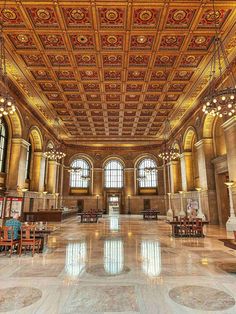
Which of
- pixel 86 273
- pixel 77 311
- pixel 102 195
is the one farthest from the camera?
pixel 102 195

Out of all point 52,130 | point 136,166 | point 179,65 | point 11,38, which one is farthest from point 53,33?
point 136,166

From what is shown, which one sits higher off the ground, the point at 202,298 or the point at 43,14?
the point at 43,14

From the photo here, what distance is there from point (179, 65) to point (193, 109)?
17.7ft

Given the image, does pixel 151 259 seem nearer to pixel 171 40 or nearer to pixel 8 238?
pixel 8 238

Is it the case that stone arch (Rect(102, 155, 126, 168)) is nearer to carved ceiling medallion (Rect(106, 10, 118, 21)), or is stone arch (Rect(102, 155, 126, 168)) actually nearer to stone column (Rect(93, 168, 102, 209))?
stone column (Rect(93, 168, 102, 209))

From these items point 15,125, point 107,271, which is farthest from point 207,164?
point 15,125

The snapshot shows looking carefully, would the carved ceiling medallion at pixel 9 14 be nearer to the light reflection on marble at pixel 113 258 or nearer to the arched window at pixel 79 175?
the light reflection on marble at pixel 113 258

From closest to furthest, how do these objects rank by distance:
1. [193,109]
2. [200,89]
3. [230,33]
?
[230,33] → [200,89] → [193,109]

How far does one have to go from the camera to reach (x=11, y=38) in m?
8.81

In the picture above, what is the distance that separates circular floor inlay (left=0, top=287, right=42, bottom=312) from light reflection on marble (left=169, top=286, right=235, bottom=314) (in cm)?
214

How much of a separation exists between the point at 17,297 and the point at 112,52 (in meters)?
9.41

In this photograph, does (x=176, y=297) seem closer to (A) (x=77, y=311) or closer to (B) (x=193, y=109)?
(A) (x=77, y=311)

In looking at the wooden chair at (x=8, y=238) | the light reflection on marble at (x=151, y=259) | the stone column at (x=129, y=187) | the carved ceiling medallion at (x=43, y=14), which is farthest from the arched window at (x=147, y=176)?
the wooden chair at (x=8, y=238)

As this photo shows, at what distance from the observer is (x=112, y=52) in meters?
9.62
